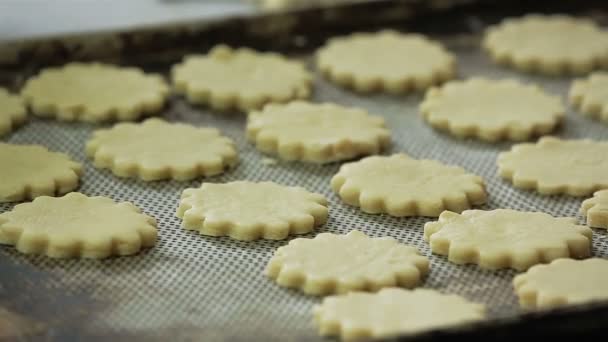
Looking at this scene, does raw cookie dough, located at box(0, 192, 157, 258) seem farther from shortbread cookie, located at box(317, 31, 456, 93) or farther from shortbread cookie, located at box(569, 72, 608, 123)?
shortbread cookie, located at box(569, 72, 608, 123)

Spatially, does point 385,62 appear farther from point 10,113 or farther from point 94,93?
point 10,113

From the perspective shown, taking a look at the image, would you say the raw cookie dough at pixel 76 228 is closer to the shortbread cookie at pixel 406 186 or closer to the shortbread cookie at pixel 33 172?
the shortbread cookie at pixel 33 172

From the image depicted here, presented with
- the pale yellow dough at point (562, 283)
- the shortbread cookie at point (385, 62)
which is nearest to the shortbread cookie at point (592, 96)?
the shortbread cookie at point (385, 62)

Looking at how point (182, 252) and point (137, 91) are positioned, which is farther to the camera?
point (137, 91)

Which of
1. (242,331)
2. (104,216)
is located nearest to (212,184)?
(104,216)

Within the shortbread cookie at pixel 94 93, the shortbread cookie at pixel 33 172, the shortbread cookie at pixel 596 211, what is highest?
the shortbread cookie at pixel 94 93

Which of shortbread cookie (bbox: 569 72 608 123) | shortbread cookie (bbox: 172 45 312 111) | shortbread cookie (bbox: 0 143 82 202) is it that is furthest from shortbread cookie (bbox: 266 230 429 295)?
shortbread cookie (bbox: 569 72 608 123)

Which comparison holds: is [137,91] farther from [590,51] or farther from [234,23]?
[590,51]
